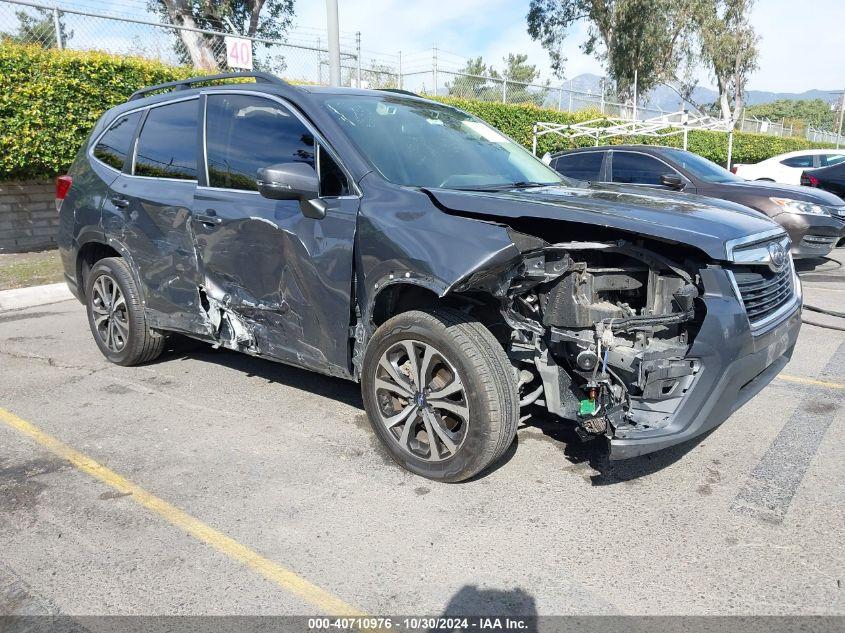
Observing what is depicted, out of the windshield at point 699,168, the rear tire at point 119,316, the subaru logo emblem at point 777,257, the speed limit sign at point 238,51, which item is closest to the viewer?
the subaru logo emblem at point 777,257

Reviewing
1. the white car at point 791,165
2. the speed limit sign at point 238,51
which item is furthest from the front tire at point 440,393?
the white car at point 791,165

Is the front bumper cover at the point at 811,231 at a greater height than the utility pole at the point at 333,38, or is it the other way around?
the utility pole at the point at 333,38

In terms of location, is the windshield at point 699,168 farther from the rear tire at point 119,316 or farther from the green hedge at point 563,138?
the rear tire at point 119,316

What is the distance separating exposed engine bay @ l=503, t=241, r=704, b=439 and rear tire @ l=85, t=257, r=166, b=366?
3.00m

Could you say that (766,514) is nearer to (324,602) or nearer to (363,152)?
(324,602)

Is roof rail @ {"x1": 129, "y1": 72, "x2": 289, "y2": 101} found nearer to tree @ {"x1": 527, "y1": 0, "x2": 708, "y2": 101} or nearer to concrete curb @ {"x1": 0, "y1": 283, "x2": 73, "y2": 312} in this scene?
concrete curb @ {"x1": 0, "y1": 283, "x2": 73, "y2": 312}

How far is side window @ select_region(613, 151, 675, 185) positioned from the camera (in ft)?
29.3

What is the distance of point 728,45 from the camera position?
42500mm

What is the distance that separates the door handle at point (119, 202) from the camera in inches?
187

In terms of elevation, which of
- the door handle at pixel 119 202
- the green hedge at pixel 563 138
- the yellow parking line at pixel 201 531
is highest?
the green hedge at pixel 563 138

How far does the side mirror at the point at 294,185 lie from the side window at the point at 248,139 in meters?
0.26

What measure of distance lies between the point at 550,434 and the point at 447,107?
232cm

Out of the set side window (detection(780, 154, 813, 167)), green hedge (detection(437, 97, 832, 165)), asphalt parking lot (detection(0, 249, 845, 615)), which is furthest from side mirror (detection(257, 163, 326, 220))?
side window (detection(780, 154, 813, 167))

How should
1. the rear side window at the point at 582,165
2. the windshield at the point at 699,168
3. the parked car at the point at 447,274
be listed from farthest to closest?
the rear side window at the point at 582,165, the windshield at the point at 699,168, the parked car at the point at 447,274
